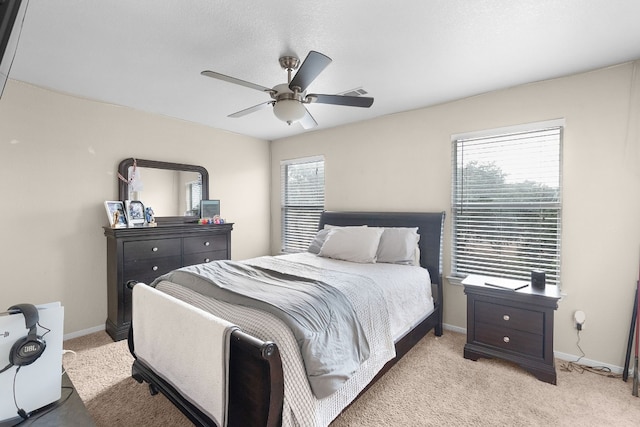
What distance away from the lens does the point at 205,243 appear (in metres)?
3.76

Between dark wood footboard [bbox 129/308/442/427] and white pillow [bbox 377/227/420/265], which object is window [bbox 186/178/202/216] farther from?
dark wood footboard [bbox 129/308/442/427]

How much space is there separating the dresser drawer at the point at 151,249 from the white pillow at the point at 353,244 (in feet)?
5.58

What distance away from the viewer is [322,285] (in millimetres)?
2041

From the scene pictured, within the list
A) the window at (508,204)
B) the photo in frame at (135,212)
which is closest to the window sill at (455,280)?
the window at (508,204)

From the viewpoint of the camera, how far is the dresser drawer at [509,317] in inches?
91.5

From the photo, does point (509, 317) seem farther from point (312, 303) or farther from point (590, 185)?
point (312, 303)

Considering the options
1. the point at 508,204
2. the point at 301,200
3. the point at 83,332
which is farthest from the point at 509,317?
the point at 83,332

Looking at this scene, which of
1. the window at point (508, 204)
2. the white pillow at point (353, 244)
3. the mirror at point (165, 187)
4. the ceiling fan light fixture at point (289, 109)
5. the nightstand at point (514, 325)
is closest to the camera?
the ceiling fan light fixture at point (289, 109)

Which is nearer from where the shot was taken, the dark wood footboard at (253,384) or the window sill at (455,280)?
the dark wood footboard at (253,384)

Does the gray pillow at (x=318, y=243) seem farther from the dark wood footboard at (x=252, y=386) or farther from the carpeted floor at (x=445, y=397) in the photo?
the dark wood footboard at (x=252, y=386)

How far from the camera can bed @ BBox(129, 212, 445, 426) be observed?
1347 millimetres

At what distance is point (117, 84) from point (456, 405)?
3.79m

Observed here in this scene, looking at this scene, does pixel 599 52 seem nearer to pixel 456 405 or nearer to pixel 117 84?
pixel 456 405

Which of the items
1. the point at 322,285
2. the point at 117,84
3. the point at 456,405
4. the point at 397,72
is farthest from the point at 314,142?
the point at 456,405
